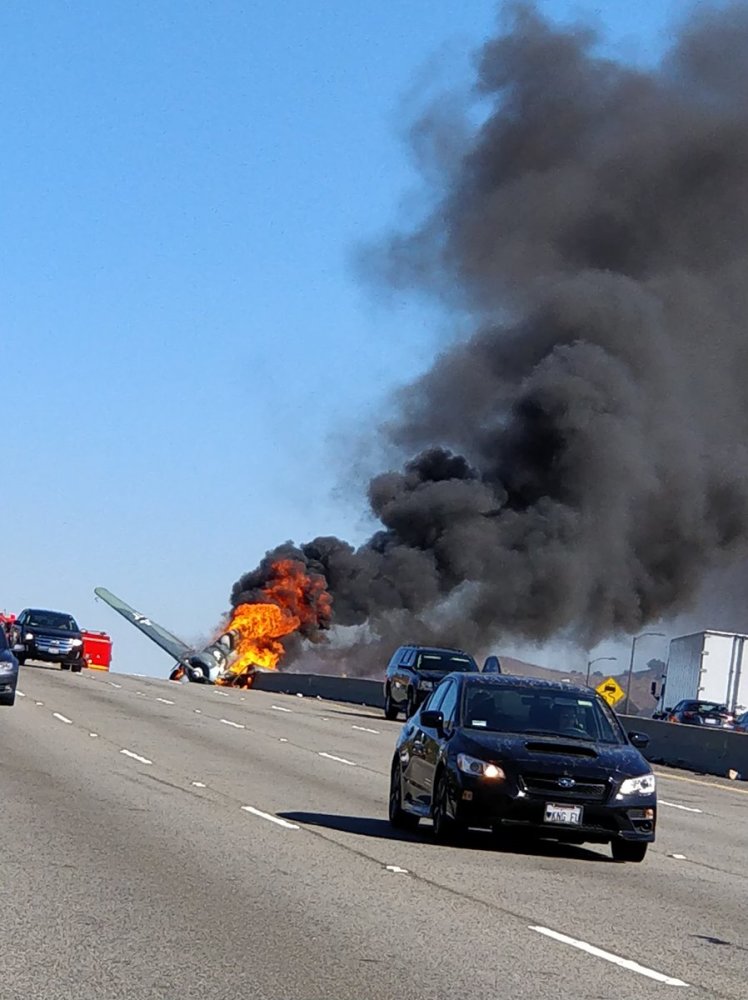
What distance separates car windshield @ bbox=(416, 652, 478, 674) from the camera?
38688mm

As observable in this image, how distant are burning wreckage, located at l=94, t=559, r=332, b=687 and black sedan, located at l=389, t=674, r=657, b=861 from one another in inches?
1907

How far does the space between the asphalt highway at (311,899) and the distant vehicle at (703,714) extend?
94.1ft

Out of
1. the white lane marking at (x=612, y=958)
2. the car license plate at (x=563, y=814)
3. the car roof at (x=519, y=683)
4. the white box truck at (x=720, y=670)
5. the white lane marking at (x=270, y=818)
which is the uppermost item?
the white box truck at (x=720, y=670)

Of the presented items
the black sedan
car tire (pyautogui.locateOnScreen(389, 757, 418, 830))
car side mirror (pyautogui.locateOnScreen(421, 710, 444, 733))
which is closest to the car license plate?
the black sedan

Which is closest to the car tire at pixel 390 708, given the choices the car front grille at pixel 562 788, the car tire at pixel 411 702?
the car tire at pixel 411 702

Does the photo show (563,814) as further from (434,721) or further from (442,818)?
(434,721)

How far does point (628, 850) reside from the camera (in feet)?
47.6

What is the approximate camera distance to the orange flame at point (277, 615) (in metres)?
66.4

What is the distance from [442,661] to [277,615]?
28894mm

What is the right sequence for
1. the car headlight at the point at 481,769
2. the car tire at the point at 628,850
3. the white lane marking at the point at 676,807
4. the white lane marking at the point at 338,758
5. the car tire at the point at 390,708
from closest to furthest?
the car headlight at the point at 481,769 → the car tire at the point at 628,850 → the white lane marking at the point at 676,807 → the white lane marking at the point at 338,758 → the car tire at the point at 390,708

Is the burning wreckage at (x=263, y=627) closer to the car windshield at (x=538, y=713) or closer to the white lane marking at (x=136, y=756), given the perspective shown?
the white lane marking at (x=136, y=756)

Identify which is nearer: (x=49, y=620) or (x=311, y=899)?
(x=311, y=899)

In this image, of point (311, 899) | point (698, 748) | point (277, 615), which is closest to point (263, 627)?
point (277, 615)

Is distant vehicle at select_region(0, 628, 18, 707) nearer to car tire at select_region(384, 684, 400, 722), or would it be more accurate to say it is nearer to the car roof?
car tire at select_region(384, 684, 400, 722)
